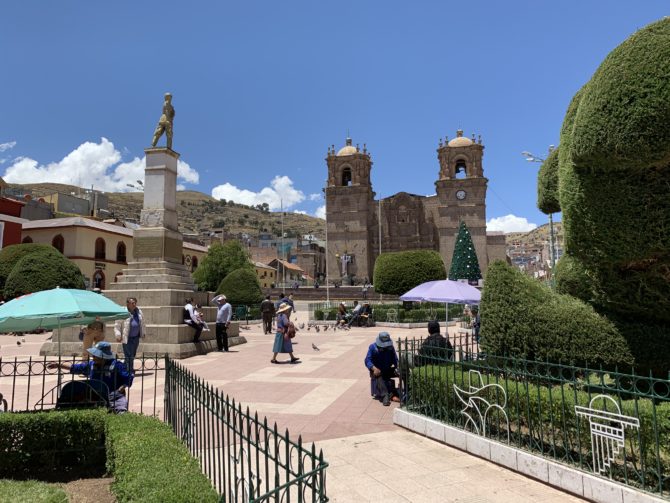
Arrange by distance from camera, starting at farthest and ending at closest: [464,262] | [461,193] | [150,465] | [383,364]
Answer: [461,193] → [464,262] → [383,364] → [150,465]

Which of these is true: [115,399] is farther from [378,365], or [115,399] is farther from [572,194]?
[572,194]

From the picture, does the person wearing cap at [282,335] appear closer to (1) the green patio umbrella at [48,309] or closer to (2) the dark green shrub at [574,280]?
(1) the green patio umbrella at [48,309]

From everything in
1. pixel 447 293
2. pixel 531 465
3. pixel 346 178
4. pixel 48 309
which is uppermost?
pixel 346 178

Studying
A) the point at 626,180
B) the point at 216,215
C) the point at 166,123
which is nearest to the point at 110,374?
the point at 626,180

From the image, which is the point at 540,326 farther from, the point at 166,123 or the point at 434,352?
the point at 166,123

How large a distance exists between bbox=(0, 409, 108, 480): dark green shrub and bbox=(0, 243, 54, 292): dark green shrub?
2545 cm

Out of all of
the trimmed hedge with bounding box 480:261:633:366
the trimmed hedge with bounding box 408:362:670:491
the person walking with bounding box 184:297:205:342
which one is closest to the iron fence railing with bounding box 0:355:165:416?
the person walking with bounding box 184:297:205:342

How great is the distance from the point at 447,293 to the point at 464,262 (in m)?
26.6

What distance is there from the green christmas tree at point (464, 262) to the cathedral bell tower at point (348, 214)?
26517 mm

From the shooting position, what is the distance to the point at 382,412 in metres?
6.74

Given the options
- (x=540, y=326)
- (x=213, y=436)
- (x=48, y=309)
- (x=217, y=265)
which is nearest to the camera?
(x=213, y=436)

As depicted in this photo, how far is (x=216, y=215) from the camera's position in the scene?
160 metres

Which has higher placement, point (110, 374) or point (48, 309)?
point (48, 309)

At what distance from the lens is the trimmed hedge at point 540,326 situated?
6.02m
